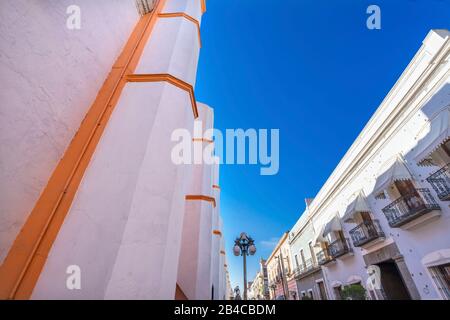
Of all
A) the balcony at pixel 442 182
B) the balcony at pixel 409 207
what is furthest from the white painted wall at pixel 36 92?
the balcony at pixel 409 207

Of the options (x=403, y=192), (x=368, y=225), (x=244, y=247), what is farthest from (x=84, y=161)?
(x=368, y=225)

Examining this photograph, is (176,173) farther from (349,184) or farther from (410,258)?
(349,184)

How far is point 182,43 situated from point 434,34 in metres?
7.14

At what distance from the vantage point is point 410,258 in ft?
19.9

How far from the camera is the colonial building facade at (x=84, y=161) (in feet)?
4.88

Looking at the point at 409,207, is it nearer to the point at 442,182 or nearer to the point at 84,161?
the point at 442,182

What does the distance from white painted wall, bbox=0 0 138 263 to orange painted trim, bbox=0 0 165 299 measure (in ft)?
0.22

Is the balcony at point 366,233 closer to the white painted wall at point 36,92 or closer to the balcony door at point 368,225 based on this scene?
the balcony door at point 368,225

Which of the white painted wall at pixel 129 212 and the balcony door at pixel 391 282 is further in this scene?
the balcony door at pixel 391 282

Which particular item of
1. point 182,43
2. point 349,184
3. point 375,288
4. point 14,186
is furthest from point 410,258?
point 14,186

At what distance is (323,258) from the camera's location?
11672 millimetres

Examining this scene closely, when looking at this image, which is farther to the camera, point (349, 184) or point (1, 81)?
point (349, 184)

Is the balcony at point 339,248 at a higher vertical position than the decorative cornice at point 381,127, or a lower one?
lower

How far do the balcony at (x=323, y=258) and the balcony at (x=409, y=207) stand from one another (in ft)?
16.9
